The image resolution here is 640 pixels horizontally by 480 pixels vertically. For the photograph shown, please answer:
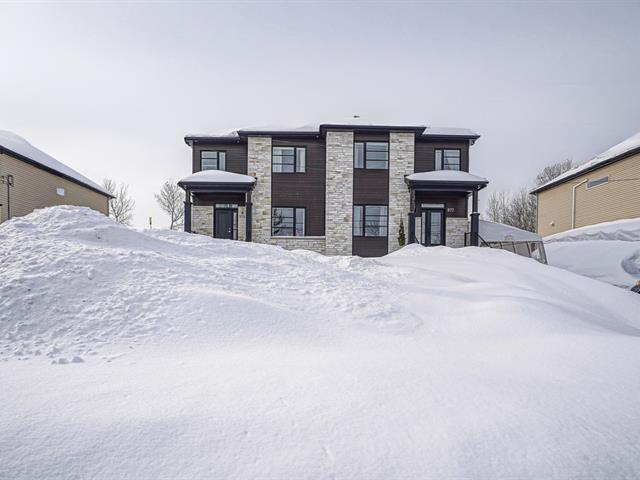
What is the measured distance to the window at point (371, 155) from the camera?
15.7 meters

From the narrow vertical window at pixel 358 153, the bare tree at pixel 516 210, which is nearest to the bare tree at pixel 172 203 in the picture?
the narrow vertical window at pixel 358 153

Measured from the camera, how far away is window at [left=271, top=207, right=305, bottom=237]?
15594 mm

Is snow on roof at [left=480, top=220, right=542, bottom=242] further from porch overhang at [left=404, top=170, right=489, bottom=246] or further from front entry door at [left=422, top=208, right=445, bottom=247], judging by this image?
front entry door at [left=422, top=208, right=445, bottom=247]

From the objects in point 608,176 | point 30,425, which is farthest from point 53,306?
point 608,176

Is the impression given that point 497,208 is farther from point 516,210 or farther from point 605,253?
point 605,253

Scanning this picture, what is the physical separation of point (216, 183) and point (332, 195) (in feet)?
16.8

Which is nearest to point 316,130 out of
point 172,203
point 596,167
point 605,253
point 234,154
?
point 234,154

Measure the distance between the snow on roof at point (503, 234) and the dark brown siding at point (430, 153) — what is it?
3083mm

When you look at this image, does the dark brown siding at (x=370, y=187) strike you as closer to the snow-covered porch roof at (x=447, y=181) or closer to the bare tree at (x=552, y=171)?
the snow-covered porch roof at (x=447, y=181)

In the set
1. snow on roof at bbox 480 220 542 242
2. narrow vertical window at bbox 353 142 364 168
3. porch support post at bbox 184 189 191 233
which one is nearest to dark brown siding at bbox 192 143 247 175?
porch support post at bbox 184 189 191 233

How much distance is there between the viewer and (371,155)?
15.8m

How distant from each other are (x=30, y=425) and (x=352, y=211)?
14150 millimetres

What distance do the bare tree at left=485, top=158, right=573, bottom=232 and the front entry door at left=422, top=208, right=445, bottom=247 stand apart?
21970mm

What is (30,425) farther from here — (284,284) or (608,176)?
(608,176)
